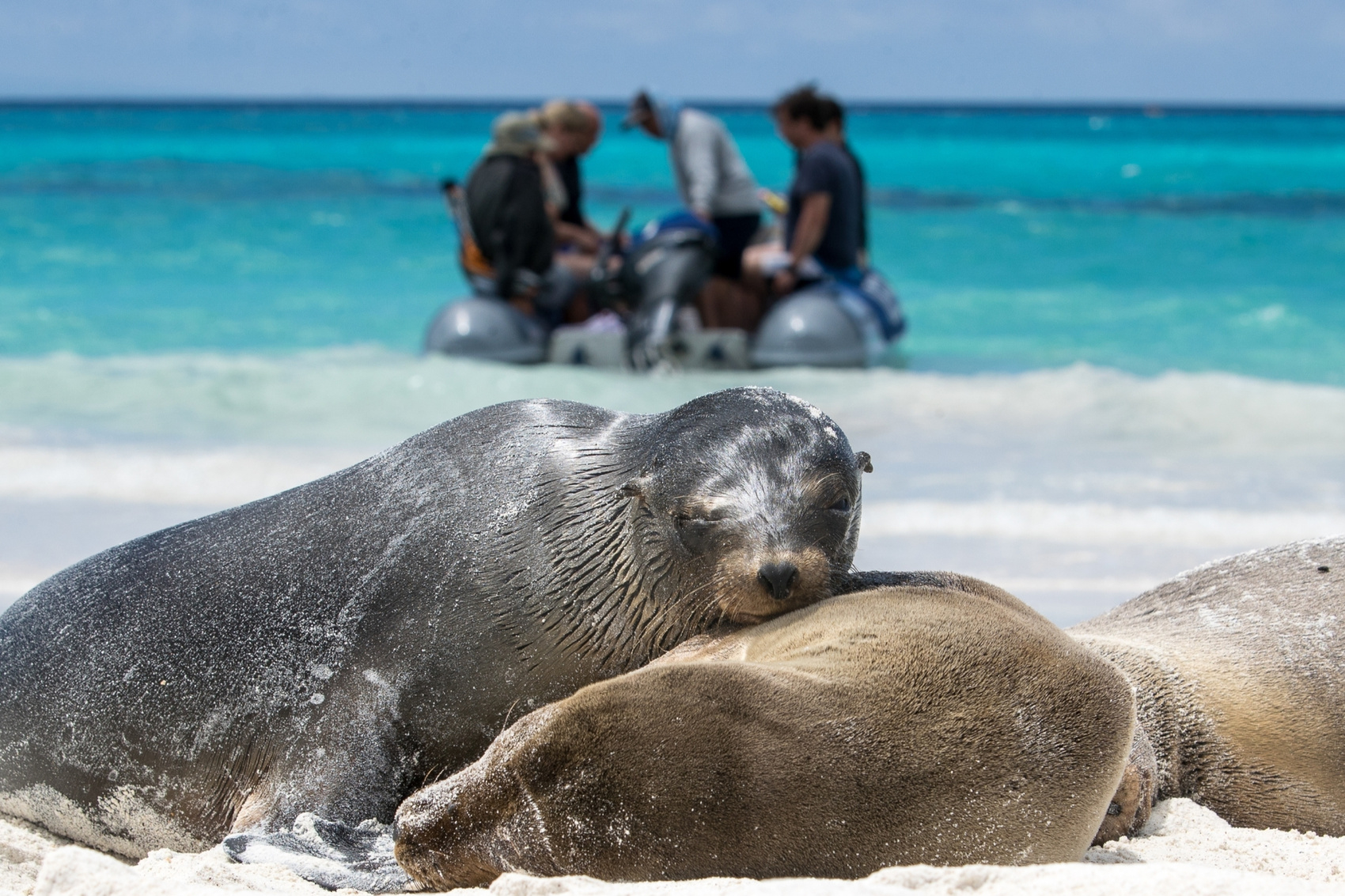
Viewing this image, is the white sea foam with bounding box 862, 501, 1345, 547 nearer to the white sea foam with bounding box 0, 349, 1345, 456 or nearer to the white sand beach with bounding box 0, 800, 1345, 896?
the white sea foam with bounding box 0, 349, 1345, 456

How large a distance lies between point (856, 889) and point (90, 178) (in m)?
46.3

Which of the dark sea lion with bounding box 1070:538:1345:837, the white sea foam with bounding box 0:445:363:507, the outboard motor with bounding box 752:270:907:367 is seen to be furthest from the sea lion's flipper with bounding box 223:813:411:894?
the outboard motor with bounding box 752:270:907:367

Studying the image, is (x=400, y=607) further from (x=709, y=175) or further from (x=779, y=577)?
(x=709, y=175)

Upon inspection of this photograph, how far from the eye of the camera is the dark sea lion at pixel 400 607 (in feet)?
10.8

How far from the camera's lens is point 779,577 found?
10.1 feet

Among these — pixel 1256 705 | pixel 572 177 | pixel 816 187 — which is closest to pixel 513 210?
pixel 572 177

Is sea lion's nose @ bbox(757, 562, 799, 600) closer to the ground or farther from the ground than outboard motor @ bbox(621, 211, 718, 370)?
farther from the ground

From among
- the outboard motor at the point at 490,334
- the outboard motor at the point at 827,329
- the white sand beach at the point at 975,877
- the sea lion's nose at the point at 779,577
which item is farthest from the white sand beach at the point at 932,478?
the sea lion's nose at the point at 779,577

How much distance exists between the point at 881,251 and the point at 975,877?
87.1 ft

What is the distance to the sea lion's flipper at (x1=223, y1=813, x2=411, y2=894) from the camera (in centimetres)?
299

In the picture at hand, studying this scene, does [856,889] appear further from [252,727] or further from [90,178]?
[90,178]

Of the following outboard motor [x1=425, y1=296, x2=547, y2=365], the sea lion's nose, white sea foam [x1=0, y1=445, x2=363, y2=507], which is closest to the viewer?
the sea lion's nose

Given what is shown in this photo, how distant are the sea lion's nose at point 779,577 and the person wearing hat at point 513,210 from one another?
969 cm

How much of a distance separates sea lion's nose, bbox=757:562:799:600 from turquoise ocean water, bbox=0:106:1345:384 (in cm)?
1261
